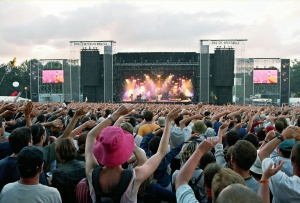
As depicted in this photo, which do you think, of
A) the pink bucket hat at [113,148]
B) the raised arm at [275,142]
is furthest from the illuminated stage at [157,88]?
the pink bucket hat at [113,148]

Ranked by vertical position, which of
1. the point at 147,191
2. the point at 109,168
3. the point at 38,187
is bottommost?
the point at 147,191

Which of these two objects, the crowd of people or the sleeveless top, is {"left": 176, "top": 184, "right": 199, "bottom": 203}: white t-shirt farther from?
the sleeveless top

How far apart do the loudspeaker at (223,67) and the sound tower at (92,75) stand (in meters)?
10.8

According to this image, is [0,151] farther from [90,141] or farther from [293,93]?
[293,93]

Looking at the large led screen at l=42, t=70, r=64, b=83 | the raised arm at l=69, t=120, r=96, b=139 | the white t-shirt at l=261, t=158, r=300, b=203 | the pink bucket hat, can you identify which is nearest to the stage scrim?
the large led screen at l=42, t=70, r=64, b=83

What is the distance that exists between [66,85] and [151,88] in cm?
930

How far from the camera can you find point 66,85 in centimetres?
3719

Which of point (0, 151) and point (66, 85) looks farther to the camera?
point (66, 85)

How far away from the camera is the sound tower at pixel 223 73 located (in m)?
30.7

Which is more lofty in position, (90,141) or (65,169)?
(90,141)

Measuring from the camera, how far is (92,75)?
3219 cm

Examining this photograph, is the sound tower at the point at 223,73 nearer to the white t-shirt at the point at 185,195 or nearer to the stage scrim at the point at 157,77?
the stage scrim at the point at 157,77

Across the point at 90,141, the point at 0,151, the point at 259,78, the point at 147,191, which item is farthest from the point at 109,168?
the point at 259,78

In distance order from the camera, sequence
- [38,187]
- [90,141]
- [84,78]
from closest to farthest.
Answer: [38,187] → [90,141] → [84,78]
